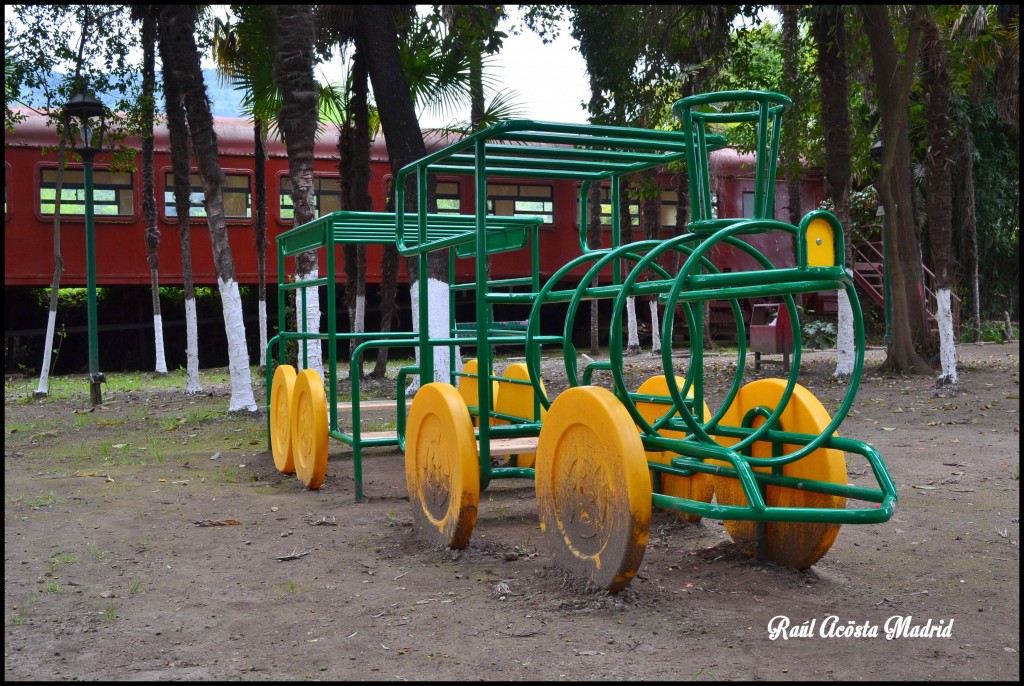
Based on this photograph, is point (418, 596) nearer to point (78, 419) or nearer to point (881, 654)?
point (881, 654)

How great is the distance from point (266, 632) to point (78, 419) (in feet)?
24.4

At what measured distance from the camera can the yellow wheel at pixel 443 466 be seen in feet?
12.9


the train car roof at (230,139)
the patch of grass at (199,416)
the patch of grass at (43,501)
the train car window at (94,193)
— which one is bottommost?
the patch of grass at (43,501)

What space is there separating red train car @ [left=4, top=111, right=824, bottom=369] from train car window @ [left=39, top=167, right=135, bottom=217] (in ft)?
0.05

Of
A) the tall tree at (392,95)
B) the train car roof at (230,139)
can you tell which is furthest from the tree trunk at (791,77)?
the train car roof at (230,139)

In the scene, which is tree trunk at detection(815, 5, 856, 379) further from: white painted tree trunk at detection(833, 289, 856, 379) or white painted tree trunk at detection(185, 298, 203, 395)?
white painted tree trunk at detection(185, 298, 203, 395)

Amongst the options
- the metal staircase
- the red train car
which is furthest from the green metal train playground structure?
the metal staircase

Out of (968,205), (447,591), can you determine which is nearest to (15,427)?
(447,591)

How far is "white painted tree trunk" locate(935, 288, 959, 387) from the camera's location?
9.63 meters

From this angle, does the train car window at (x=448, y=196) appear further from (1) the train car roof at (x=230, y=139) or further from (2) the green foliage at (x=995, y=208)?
(2) the green foliage at (x=995, y=208)

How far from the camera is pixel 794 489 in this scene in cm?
355

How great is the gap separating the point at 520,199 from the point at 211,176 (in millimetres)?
8124

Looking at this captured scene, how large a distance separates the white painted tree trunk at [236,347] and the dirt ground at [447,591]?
3209 mm

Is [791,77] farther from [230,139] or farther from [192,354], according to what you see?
[230,139]
